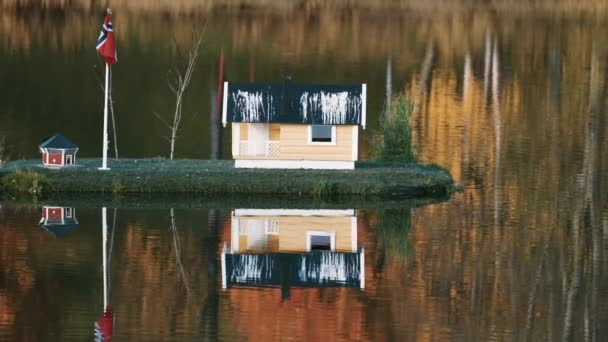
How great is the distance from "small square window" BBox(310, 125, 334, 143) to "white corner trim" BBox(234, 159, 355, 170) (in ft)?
1.82

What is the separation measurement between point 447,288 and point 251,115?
14110 mm

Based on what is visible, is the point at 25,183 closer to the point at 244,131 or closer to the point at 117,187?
the point at 117,187

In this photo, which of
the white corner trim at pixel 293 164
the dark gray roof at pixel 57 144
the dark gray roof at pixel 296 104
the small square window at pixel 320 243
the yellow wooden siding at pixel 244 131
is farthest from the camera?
the yellow wooden siding at pixel 244 131

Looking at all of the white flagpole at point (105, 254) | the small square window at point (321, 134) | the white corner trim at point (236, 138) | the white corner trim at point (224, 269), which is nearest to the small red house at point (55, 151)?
the white flagpole at point (105, 254)

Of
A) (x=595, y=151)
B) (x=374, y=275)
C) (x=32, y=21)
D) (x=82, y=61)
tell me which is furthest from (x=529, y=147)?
(x=32, y=21)

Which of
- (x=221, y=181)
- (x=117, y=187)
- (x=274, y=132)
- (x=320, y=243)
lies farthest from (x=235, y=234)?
(x=274, y=132)

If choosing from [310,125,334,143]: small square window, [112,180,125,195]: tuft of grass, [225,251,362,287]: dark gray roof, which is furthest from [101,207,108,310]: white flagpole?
[310,125,334,143]: small square window

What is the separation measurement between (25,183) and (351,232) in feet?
28.2

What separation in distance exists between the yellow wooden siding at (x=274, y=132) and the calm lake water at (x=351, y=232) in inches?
155

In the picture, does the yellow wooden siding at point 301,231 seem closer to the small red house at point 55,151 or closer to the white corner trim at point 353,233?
the white corner trim at point 353,233

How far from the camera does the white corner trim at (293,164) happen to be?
48.4 m

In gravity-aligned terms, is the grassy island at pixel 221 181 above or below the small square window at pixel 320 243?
above

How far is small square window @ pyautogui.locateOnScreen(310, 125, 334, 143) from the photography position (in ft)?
159

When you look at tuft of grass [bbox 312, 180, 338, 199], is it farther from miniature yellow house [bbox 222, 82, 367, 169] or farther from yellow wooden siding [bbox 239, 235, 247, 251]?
yellow wooden siding [bbox 239, 235, 247, 251]
